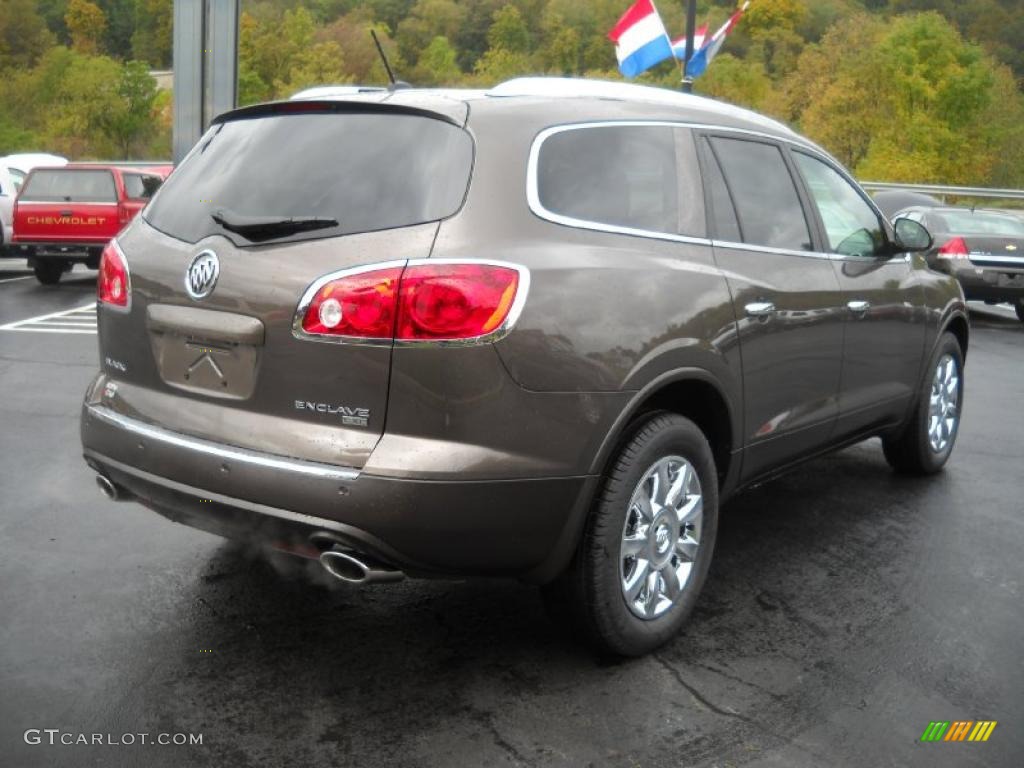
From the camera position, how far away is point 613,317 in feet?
11.1

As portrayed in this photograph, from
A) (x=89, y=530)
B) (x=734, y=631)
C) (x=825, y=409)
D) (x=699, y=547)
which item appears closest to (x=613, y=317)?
(x=699, y=547)

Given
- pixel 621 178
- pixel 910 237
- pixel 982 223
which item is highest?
pixel 621 178

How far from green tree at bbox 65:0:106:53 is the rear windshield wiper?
4569 inches

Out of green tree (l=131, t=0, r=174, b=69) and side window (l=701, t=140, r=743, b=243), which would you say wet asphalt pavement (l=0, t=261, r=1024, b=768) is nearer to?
side window (l=701, t=140, r=743, b=243)

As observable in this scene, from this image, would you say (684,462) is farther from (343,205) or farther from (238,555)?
(238,555)

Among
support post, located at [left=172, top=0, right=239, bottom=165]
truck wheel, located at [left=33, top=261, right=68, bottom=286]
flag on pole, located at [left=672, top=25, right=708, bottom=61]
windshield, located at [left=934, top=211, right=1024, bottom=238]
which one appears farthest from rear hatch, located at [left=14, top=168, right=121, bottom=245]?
windshield, located at [left=934, top=211, right=1024, bottom=238]

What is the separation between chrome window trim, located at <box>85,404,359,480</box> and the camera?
310 cm

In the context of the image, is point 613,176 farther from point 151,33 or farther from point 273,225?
point 151,33

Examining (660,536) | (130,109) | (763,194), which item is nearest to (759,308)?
(763,194)

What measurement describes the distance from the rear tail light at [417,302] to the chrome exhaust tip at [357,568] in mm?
584

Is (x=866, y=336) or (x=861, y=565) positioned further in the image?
(x=866, y=336)

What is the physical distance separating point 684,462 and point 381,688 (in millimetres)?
1200

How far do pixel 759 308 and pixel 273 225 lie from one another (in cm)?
174

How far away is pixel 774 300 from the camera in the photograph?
4215 mm
